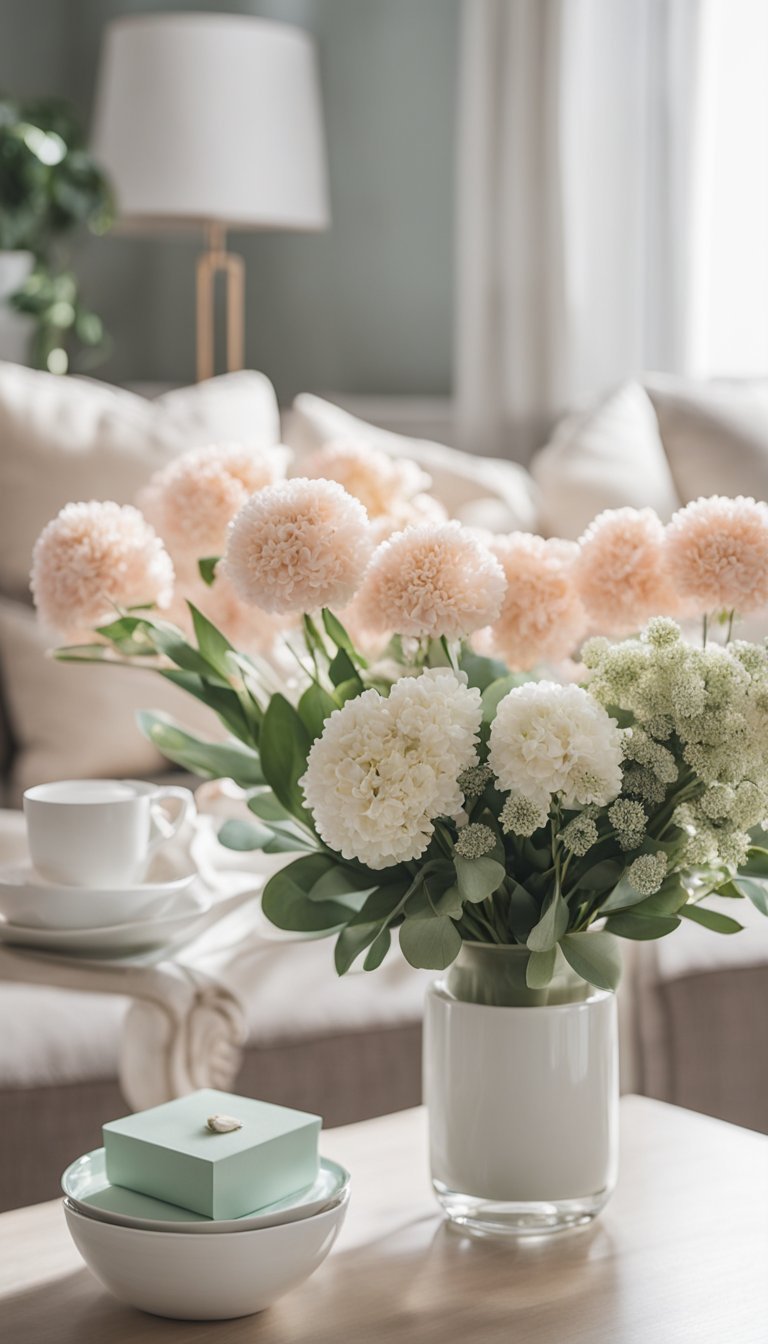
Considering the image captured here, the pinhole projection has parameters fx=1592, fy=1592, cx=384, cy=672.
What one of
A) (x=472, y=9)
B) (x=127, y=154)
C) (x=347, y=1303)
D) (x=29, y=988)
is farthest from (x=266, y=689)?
(x=472, y=9)

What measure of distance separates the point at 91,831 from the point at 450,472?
3.67ft

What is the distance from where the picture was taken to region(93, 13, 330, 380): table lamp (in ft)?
9.50

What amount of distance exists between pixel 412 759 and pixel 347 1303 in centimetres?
29

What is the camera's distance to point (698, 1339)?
757mm

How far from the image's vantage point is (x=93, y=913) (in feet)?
3.71

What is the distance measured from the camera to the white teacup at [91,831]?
1.07 m

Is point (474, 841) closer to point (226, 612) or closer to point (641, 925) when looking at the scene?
point (641, 925)

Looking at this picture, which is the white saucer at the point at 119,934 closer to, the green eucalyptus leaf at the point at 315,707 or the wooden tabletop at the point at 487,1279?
the wooden tabletop at the point at 487,1279

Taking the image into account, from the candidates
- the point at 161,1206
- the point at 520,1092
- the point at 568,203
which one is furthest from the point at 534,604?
the point at 568,203

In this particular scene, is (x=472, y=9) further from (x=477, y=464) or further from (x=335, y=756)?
(x=335, y=756)

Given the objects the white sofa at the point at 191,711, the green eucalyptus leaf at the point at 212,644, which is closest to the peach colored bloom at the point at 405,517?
the green eucalyptus leaf at the point at 212,644

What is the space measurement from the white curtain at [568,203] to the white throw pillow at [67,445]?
1.12 meters

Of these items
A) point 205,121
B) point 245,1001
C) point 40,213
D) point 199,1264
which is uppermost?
point 205,121

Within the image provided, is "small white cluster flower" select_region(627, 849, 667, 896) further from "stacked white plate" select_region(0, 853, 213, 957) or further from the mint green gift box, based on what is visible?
"stacked white plate" select_region(0, 853, 213, 957)
